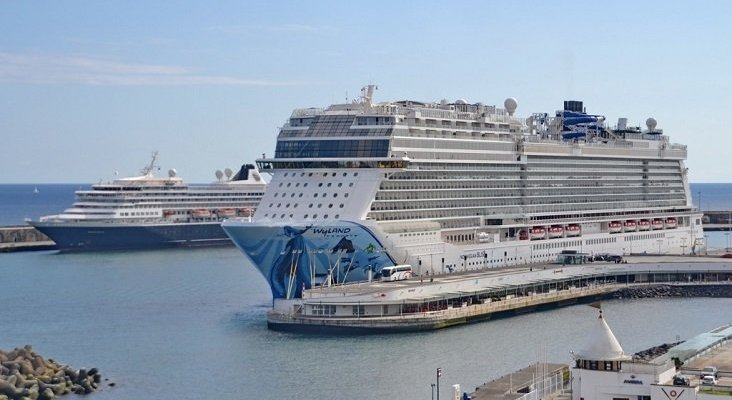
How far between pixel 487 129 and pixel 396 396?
27.0 metres

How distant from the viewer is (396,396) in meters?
34.2

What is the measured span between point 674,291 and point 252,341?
2426 centimetres

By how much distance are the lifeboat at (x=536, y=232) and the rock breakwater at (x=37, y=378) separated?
28.0 m

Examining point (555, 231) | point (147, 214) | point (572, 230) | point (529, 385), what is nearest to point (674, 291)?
point (555, 231)


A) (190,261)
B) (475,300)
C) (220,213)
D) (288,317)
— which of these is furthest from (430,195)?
(220,213)

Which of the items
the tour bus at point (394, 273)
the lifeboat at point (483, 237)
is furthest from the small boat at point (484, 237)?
the tour bus at point (394, 273)

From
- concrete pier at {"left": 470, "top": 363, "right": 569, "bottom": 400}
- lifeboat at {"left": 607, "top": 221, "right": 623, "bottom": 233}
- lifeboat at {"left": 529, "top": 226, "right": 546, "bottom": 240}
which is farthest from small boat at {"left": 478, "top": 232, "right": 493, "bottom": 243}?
concrete pier at {"left": 470, "top": 363, "right": 569, "bottom": 400}

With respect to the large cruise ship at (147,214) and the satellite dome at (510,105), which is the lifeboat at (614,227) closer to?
the satellite dome at (510,105)

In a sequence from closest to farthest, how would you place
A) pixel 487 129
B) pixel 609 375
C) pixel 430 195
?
1. pixel 609 375
2. pixel 430 195
3. pixel 487 129

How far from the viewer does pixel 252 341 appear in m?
43.9

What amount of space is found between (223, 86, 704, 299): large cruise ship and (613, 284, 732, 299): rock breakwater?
14.9 feet

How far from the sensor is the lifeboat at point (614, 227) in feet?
223

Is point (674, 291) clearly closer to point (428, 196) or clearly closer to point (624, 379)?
point (428, 196)

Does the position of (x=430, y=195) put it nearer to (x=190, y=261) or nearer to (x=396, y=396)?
(x=396, y=396)
